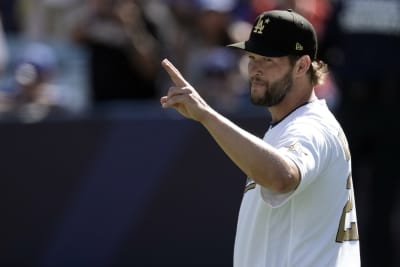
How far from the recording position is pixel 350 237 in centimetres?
427

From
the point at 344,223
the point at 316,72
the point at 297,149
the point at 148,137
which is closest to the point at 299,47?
the point at 316,72

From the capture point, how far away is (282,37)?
4137mm

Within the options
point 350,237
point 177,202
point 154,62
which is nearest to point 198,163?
point 177,202

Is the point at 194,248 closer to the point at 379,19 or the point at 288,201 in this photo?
the point at 379,19

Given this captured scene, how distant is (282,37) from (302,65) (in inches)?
5.8

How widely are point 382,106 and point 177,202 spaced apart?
6.07 feet

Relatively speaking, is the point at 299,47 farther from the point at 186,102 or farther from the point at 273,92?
the point at 186,102

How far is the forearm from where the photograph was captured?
3.77 meters

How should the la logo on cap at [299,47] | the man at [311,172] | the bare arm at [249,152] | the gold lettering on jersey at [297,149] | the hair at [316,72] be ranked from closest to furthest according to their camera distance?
the bare arm at [249,152], the gold lettering on jersey at [297,149], the man at [311,172], the la logo on cap at [299,47], the hair at [316,72]

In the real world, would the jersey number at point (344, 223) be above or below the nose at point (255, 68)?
below

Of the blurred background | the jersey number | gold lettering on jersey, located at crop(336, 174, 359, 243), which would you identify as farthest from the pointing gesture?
the blurred background

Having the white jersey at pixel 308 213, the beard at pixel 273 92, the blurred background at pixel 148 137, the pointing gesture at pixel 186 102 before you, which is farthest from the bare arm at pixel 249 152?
the blurred background at pixel 148 137

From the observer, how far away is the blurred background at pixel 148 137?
7.46 m

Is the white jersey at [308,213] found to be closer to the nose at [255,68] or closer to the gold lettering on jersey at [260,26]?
the nose at [255,68]
